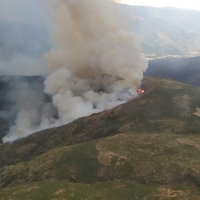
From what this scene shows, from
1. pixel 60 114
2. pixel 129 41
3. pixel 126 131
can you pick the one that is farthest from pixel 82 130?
pixel 129 41

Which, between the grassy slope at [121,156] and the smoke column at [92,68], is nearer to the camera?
the grassy slope at [121,156]

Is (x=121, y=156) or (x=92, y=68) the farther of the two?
(x=92, y=68)

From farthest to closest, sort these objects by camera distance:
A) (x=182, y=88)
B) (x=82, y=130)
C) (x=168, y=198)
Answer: (x=182, y=88)
(x=82, y=130)
(x=168, y=198)

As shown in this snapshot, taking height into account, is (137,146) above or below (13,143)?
above

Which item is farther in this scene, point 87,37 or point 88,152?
point 87,37

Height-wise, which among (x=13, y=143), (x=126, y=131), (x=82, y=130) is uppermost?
(x=126, y=131)

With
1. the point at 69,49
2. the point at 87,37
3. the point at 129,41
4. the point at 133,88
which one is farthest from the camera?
the point at 69,49

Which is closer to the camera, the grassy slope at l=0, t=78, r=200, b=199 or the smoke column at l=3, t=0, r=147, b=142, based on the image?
the grassy slope at l=0, t=78, r=200, b=199

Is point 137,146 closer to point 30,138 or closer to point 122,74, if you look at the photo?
point 30,138
